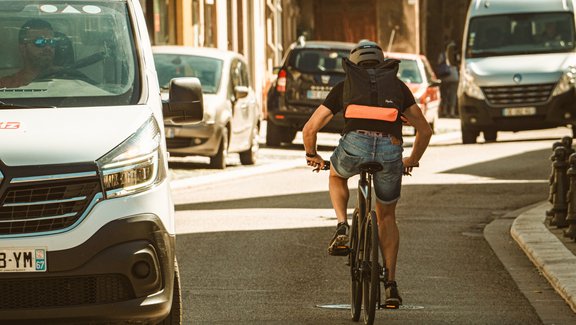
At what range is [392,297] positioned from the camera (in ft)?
29.8

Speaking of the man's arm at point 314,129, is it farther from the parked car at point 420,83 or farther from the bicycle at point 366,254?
the parked car at point 420,83

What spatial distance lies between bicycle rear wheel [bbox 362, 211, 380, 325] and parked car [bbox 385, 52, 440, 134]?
22.7m

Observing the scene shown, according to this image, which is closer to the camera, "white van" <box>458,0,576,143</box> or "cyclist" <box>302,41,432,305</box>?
"cyclist" <box>302,41,432,305</box>

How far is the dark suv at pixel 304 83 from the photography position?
2786 cm

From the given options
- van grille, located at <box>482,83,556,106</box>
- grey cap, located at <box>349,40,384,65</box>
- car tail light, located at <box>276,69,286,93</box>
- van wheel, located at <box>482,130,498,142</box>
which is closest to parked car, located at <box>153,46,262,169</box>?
car tail light, located at <box>276,69,286,93</box>

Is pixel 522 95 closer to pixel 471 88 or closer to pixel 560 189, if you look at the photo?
pixel 471 88

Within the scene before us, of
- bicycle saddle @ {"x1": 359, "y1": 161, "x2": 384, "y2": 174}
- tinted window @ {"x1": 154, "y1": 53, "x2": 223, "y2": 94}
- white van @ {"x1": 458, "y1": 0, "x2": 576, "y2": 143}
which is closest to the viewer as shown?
bicycle saddle @ {"x1": 359, "y1": 161, "x2": 384, "y2": 174}

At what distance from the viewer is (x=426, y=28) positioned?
56281mm

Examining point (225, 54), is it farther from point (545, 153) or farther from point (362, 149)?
point (362, 149)

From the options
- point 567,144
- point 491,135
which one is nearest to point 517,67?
point 491,135


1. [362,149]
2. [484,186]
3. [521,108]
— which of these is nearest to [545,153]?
[521,108]

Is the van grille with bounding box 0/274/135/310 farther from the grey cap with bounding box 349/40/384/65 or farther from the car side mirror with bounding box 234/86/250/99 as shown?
the car side mirror with bounding box 234/86/250/99

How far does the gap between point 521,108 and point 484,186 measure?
8.69 meters

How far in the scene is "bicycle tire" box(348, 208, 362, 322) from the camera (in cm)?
940
